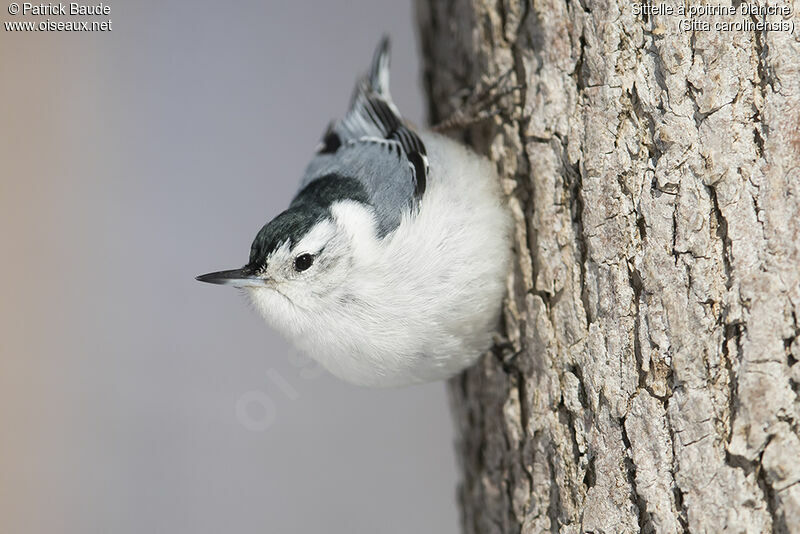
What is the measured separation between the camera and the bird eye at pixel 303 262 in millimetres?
1456

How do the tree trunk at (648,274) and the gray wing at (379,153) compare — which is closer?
the tree trunk at (648,274)

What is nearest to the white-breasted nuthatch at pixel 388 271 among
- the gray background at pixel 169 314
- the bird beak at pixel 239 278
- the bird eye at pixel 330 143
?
the bird beak at pixel 239 278

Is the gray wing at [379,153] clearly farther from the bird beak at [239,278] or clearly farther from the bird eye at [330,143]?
the bird beak at [239,278]

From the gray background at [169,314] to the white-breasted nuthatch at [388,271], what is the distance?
39.0 inches

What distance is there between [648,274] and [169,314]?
6.06 feet

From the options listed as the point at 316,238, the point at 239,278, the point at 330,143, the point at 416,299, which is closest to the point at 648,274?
the point at 416,299

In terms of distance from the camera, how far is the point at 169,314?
2604 millimetres

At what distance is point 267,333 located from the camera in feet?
8.55

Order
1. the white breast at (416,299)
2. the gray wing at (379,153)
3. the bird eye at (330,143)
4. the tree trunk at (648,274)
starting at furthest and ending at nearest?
the bird eye at (330,143)
the gray wing at (379,153)
the white breast at (416,299)
the tree trunk at (648,274)

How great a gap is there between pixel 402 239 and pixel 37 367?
1.68 metres

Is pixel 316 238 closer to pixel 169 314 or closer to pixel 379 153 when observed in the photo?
pixel 379 153

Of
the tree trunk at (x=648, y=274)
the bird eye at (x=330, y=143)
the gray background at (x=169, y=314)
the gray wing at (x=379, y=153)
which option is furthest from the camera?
the gray background at (x=169, y=314)

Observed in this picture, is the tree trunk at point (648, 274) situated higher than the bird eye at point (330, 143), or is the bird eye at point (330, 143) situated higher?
the bird eye at point (330, 143)

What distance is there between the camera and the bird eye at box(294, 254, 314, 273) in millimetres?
1456
